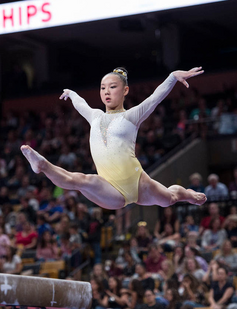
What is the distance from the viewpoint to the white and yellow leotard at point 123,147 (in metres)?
4.45

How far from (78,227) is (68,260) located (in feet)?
2.93

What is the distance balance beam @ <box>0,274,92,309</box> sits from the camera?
409 cm

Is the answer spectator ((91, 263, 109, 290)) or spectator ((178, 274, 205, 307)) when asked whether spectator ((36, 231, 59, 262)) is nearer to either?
spectator ((91, 263, 109, 290))

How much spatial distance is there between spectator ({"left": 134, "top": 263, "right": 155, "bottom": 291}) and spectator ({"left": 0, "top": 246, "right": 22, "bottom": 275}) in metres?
2.19

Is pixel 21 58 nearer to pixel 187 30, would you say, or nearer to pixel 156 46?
pixel 156 46

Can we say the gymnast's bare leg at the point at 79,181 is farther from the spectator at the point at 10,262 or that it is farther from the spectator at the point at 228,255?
the spectator at the point at 10,262

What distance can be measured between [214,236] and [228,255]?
0.69m

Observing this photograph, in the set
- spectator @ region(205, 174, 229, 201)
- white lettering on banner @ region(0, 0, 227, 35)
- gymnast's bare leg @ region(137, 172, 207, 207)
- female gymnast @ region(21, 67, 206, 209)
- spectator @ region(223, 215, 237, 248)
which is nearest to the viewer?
female gymnast @ region(21, 67, 206, 209)

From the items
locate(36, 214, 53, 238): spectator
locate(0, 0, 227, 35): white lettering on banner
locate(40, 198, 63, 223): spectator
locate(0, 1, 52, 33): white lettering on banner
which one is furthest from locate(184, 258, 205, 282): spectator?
locate(0, 1, 52, 33): white lettering on banner

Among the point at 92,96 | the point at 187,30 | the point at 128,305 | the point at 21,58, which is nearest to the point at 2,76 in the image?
the point at 21,58

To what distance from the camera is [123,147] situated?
4.49 m

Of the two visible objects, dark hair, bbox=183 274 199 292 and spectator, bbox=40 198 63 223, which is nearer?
dark hair, bbox=183 274 199 292

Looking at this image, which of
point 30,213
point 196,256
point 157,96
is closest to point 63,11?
point 157,96

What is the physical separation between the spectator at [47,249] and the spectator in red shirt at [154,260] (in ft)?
6.46
